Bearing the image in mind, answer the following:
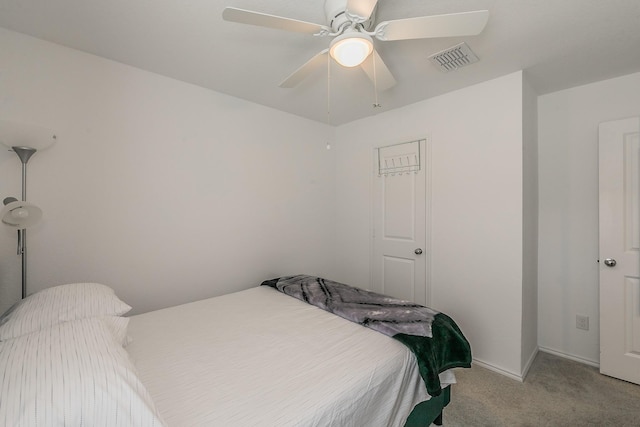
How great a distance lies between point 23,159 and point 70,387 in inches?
63.9

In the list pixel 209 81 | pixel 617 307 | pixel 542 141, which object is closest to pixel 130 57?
pixel 209 81

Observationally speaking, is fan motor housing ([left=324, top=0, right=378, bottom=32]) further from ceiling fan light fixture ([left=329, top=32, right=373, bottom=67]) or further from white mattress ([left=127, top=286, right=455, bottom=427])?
white mattress ([left=127, top=286, right=455, bottom=427])

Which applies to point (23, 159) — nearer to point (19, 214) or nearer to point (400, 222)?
point (19, 214)

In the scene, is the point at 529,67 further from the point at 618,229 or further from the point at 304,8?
the point at 304,8

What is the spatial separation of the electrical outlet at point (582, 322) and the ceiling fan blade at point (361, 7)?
310 centimetres

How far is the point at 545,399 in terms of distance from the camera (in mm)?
1967

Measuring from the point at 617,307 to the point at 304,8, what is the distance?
3212 mm

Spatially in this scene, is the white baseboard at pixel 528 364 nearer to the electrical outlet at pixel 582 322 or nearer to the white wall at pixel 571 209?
the white wall at pixel 571 209

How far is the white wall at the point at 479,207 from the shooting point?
224 centimetres

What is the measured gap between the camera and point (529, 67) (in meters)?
2.13

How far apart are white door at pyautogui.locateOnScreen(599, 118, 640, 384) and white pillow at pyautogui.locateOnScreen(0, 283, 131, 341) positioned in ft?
11.6

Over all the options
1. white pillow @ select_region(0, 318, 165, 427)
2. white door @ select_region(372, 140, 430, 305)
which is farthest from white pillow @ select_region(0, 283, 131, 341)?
white door @ select_region(372, 140, 430, 305)

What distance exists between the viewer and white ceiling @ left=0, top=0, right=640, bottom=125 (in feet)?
4.97

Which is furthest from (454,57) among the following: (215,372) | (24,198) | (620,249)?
(24,198)
